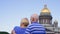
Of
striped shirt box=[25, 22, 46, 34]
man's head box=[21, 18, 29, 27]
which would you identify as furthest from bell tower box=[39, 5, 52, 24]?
striped shirt box=[25, 22, 46, 34]

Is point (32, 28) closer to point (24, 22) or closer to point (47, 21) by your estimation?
point (24, 22)

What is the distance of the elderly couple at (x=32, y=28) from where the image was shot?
3.92 m

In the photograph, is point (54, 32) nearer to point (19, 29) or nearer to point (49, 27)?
point (49, 27)

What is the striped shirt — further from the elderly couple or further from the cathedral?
the cathedral

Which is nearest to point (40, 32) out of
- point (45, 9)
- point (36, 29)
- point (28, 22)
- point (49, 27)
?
point (36, 29)

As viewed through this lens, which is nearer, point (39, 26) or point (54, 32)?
point (39, 26)

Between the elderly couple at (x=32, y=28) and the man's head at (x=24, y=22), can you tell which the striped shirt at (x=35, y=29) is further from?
the man's head at (x=24, y=22)

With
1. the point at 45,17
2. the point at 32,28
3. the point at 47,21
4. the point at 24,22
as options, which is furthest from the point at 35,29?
the point at 45,17

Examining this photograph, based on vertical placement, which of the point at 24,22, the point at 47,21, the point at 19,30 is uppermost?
the point at 24,22

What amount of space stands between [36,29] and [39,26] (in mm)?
59

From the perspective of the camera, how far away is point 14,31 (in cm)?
418

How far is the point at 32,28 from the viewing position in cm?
393

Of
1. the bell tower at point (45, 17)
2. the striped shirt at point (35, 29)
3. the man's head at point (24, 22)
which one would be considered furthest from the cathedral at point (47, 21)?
the striped shirt at point (35, 29)

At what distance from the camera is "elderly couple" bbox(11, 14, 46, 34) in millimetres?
3918
